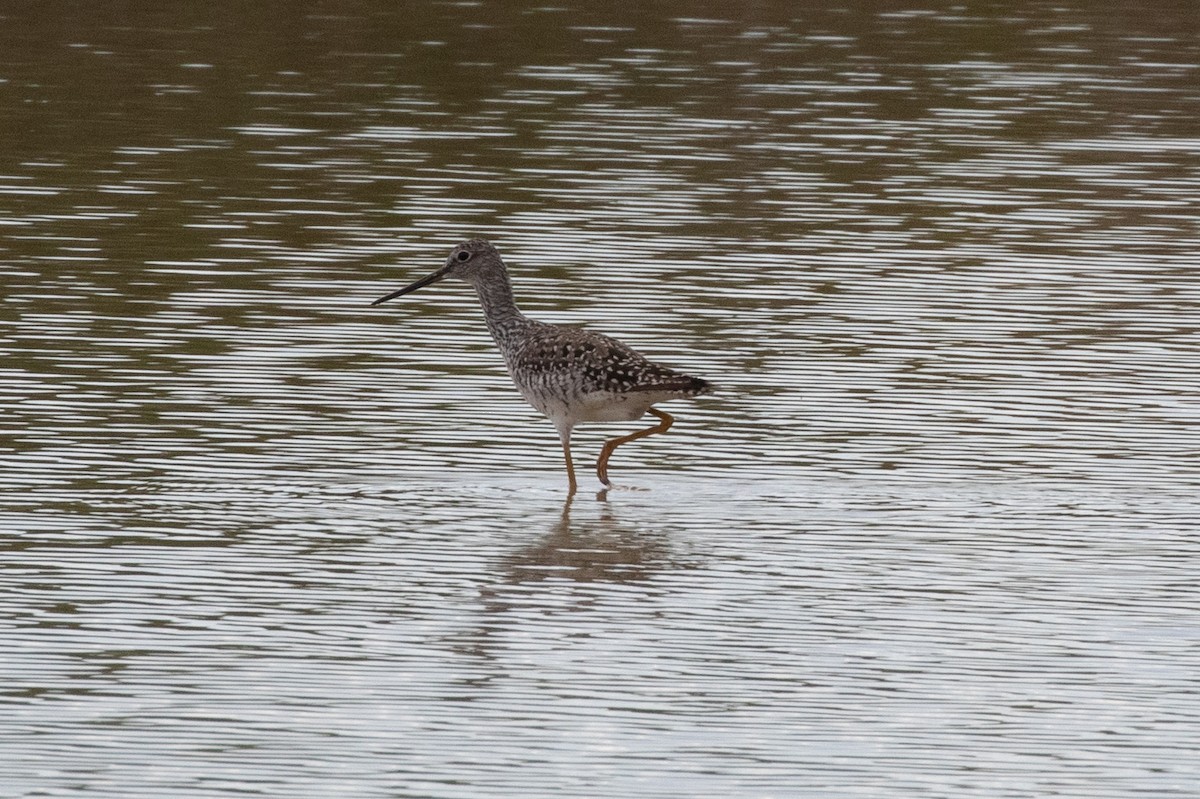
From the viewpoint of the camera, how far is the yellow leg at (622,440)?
47.4 ft

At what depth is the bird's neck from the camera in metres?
15.1

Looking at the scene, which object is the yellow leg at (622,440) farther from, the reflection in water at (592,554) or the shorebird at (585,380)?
the reflection in water at (592,554)

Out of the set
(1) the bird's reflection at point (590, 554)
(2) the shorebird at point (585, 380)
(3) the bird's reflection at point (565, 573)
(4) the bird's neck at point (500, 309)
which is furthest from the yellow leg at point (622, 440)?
(4) the bird's neck at point (500, 309)

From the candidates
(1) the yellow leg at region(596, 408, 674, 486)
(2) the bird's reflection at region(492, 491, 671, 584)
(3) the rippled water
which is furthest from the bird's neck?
(2) the bird's reflection at region(492, 491, 671, 584)

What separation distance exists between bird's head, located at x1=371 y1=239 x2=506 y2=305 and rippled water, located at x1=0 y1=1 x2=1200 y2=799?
2.58 feet

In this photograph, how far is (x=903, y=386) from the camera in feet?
53.5

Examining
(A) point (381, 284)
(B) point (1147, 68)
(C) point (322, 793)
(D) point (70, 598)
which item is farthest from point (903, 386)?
(B) point (1147, 68)

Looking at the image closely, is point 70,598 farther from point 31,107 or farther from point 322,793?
point 31,107

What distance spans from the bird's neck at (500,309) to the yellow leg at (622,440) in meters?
0.89

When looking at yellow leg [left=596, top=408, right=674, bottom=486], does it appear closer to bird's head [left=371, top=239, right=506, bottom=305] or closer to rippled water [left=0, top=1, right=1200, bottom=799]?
rippled water [left=0, top=1, right=1200, bottom=799]

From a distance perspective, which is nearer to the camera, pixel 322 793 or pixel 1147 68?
pixel 322 793

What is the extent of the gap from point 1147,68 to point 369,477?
1865 centimetres

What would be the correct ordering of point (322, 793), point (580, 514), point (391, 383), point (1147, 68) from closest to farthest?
point (322, 793)
point (580, 514)
point (391, 383)
point (1147, 68)

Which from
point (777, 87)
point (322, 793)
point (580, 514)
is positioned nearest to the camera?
point (322, 793)
